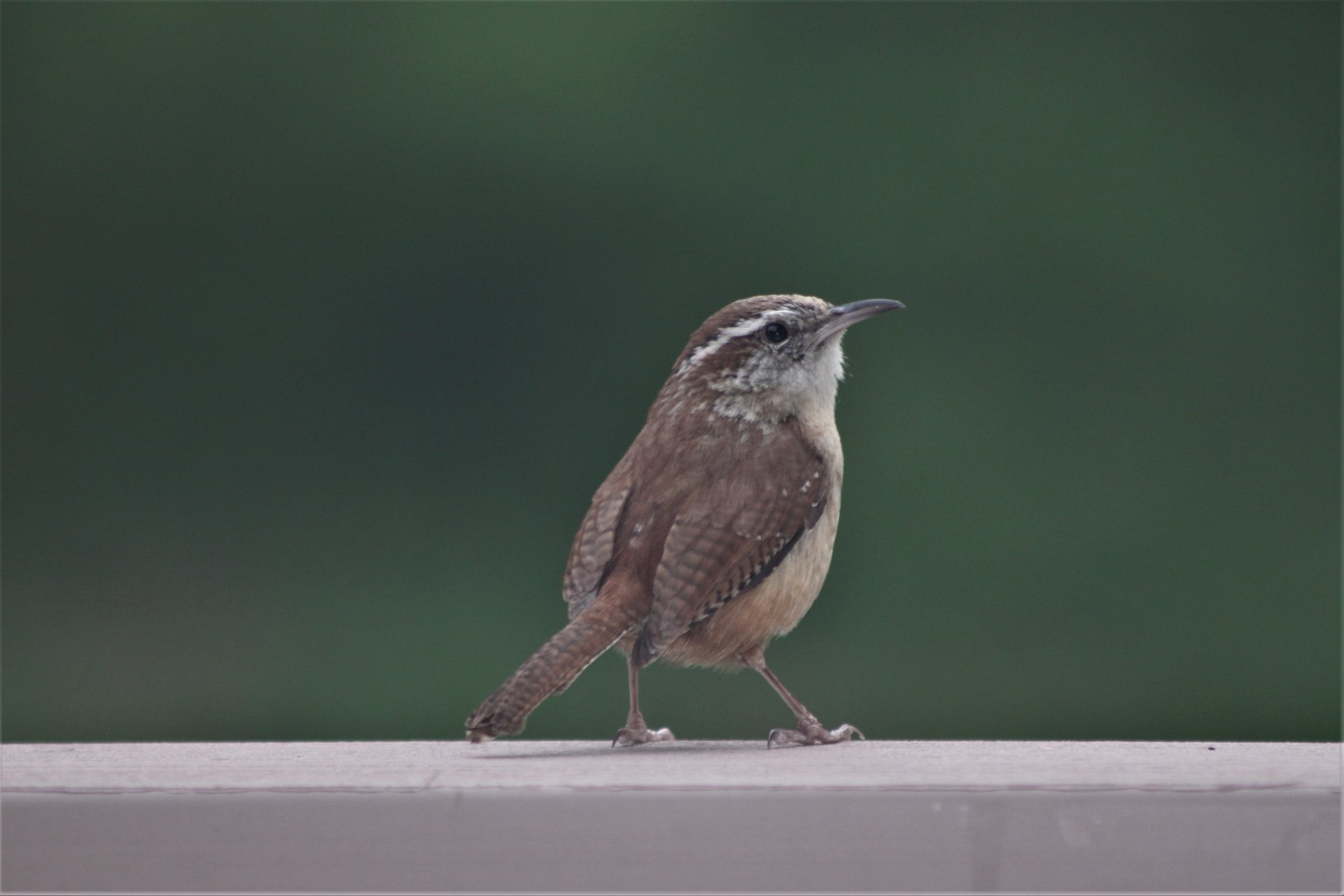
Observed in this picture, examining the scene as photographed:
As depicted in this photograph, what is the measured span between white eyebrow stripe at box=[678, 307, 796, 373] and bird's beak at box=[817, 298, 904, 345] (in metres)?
0.07

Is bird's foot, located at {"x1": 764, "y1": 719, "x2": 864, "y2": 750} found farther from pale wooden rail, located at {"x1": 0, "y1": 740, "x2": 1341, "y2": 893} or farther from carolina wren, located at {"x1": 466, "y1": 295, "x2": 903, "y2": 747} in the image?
pale wooden rail, located at {"x1": 0, "y1": 740, "x2": 1341, "y2": 893}

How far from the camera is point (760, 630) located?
2842 millimetres

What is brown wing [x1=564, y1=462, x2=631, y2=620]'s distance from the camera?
2830mm

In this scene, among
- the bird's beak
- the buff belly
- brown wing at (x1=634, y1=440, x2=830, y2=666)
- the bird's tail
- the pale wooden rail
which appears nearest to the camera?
the pale wooden rail

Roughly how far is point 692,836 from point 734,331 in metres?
1.45

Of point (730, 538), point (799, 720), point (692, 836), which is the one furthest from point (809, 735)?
point (692, 836)

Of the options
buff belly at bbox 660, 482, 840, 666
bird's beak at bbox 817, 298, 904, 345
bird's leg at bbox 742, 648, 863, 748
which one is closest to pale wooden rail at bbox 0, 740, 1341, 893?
buff belly at bbox 660, 482, 840, 666

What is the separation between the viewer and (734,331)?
10.1 feet

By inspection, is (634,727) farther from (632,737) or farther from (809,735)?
(809,735)

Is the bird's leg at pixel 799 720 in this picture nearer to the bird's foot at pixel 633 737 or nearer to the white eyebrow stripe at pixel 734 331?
the bird's foot at pixel 633 737

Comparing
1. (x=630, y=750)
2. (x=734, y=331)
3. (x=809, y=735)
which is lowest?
(x=809, y=735)

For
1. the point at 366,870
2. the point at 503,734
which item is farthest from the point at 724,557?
the point at 366,870

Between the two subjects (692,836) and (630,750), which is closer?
(692,836)

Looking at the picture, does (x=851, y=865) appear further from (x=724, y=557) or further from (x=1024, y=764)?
(x=724, y=557)
